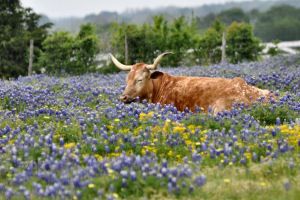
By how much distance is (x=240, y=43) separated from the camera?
80.5 feet

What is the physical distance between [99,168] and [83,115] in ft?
9.50

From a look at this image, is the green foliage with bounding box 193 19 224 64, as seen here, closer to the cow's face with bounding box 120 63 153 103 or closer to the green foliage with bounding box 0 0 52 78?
the green foliage with bounding box 0 0 52 78

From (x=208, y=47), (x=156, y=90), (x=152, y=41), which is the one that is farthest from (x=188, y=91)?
(x=208, y=47)

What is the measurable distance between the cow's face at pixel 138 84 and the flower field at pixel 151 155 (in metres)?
1.55

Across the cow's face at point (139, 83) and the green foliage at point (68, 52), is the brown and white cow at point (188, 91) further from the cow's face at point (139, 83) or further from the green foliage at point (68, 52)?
the green foliage at point (68, 52)

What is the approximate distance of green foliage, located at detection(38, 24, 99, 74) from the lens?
2073 cm

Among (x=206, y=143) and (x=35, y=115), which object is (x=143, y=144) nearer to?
(x=206, y=143)

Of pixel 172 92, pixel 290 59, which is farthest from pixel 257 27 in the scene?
pixel 172 92

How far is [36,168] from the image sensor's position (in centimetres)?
550

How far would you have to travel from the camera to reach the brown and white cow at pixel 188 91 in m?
8.96

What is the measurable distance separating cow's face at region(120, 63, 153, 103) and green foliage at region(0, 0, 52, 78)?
15.1 metres

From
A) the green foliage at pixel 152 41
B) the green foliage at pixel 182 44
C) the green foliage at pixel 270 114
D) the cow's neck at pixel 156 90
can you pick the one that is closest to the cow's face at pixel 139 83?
the cow's neck at pixel 156 90

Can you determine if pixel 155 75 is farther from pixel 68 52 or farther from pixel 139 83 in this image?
pixel 68 52

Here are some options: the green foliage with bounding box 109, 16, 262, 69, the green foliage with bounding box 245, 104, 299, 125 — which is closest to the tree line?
the green foliage with bounding box 109, 16, 262, 69
